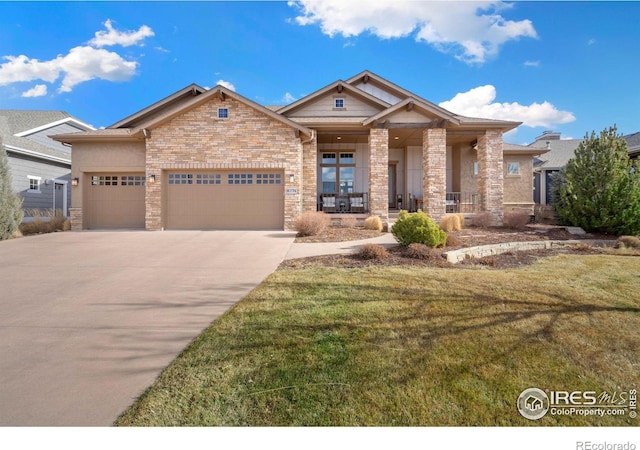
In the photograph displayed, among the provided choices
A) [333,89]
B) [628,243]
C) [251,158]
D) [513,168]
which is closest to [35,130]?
[251,158]

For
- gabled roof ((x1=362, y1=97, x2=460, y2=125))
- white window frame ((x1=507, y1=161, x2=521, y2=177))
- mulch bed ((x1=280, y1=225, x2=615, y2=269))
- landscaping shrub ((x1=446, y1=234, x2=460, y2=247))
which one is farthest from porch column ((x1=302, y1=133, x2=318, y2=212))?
white window frame ((x1=507, y1=161, x2=521, y2=177))

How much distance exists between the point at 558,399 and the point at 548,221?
666 inches

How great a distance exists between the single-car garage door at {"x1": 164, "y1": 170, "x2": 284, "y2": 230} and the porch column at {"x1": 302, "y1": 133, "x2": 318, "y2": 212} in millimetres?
1381

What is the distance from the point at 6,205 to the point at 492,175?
20.5m

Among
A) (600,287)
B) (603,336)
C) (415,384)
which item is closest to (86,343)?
(415,384)

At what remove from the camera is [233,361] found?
3.12 meters

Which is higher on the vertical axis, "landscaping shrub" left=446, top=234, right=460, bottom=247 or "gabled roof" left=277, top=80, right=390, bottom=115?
"gabled roof" left=277, top=80, right=390, bottom=115

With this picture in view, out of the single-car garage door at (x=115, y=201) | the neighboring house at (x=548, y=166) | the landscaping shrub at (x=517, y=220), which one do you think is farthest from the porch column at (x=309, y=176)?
the neighboring house at (x=548, y=166)

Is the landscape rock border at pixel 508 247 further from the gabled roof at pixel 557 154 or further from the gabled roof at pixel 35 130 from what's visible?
the gabled roof at pixel 35 130

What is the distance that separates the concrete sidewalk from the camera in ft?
28.1

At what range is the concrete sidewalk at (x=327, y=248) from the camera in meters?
8.55

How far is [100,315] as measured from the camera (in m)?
4.44

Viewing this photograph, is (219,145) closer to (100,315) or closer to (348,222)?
(348,222)

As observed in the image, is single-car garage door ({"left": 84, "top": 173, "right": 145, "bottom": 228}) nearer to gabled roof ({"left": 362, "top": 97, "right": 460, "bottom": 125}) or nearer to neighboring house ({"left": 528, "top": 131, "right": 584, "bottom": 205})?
gabled roof ({"left": 362, "top": 97, "right": 460, "bottom": 125})
